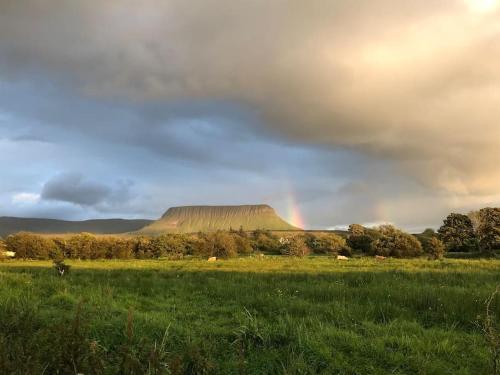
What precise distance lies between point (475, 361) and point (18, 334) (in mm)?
7388

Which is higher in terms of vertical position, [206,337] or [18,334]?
[18,334]

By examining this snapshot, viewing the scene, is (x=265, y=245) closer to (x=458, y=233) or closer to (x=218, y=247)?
(x=218, y=247)

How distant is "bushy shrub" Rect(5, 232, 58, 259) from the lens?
80188mm

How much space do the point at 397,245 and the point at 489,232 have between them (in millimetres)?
16653

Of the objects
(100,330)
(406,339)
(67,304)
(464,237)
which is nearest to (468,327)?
(406,339)

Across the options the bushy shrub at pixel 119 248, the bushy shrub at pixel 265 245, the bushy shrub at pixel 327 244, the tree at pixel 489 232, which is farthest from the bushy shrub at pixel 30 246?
the tree at pixel 489 232

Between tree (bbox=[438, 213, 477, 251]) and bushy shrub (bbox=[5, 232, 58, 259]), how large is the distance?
2949 inches

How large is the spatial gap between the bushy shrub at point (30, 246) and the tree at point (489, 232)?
7699 centimetres

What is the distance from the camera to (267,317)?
11.6 m

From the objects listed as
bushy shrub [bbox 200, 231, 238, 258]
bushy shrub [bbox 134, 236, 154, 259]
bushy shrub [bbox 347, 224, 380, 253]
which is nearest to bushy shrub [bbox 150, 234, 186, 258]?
bushy shrub [bbox 134, 236, 154, 259]

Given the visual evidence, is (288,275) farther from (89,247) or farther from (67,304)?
(89,247)

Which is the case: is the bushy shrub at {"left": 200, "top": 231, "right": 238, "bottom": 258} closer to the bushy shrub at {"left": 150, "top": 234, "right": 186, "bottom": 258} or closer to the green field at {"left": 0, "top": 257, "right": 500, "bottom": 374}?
the bushy shrub at {"left": 150, "top": 234, "right": 186, "bottom": 258}

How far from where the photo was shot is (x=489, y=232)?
7156cm

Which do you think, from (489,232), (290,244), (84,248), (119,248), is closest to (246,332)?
(489,232)
